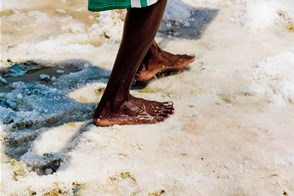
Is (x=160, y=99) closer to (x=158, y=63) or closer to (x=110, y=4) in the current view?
(x=158, y=63)

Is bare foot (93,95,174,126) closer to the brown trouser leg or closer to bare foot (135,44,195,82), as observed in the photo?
the brown trouser leg

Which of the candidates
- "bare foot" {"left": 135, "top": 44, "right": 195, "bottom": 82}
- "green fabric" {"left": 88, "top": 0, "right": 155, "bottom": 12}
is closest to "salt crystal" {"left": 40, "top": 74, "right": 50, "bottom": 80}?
"bare foot" {"left": 135, "top": 44, "right": 195, "bottom": 82}

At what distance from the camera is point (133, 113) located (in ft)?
7.86

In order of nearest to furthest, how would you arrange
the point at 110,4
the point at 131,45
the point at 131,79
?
the point at 110,4 < the point at 131,45 < the point at 131,79

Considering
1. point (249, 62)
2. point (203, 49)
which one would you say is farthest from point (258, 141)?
point (203, 49)

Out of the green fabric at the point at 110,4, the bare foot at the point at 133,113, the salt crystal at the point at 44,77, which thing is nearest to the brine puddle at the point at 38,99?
the salt crystal at the point at 44,77

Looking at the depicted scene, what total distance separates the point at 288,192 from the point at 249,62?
4.26 ft

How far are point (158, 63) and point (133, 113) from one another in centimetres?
57

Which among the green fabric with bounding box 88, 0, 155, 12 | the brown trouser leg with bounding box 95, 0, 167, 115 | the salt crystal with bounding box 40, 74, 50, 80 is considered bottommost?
the salt crystal with bounding box 40, 74, 50, 80

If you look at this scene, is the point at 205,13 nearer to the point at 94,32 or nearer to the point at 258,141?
the point at 94,32

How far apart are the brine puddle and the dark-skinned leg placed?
18cm

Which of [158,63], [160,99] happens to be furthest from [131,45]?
[158,63]

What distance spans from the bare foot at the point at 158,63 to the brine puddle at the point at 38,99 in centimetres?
28

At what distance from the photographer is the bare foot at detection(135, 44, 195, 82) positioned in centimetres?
279
